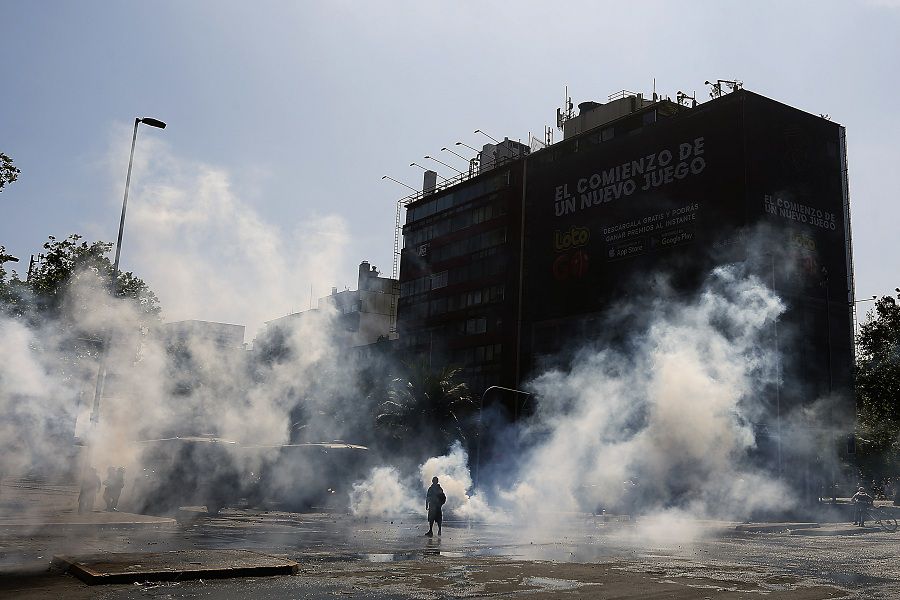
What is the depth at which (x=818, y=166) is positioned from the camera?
203ft

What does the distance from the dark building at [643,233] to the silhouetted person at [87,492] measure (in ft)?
143

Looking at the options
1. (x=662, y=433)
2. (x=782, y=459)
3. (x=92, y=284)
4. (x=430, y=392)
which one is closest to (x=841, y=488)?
(x=782, y=459)

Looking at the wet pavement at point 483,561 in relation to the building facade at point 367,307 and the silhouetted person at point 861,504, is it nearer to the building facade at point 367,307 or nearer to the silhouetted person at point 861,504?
the silhouetted person at point 861,504

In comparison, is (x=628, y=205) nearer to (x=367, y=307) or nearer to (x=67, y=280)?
(x=67, y=280)

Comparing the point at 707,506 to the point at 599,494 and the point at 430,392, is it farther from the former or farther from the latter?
the point at 430,392

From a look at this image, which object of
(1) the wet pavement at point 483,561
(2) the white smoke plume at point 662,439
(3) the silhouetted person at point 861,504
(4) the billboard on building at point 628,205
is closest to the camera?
(1) the wet pavement at point 483,561

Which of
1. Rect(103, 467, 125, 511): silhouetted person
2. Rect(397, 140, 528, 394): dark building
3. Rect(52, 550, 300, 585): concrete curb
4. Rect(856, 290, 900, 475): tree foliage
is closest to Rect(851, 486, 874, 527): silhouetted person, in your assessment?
Rect(856, 290, 900, 475): tree foliage

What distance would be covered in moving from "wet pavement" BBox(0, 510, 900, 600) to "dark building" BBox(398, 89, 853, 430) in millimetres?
32329

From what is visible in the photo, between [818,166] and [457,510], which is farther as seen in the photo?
[818,166]

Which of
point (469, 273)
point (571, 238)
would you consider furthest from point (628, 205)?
point (469, 273)

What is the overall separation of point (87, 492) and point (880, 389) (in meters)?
52.2

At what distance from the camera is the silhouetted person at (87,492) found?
26.1 m

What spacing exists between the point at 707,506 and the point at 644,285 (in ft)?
99.6

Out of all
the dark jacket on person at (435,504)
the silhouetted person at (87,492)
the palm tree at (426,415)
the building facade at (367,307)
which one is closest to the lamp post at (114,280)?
the silhouetted person at (87,492)
